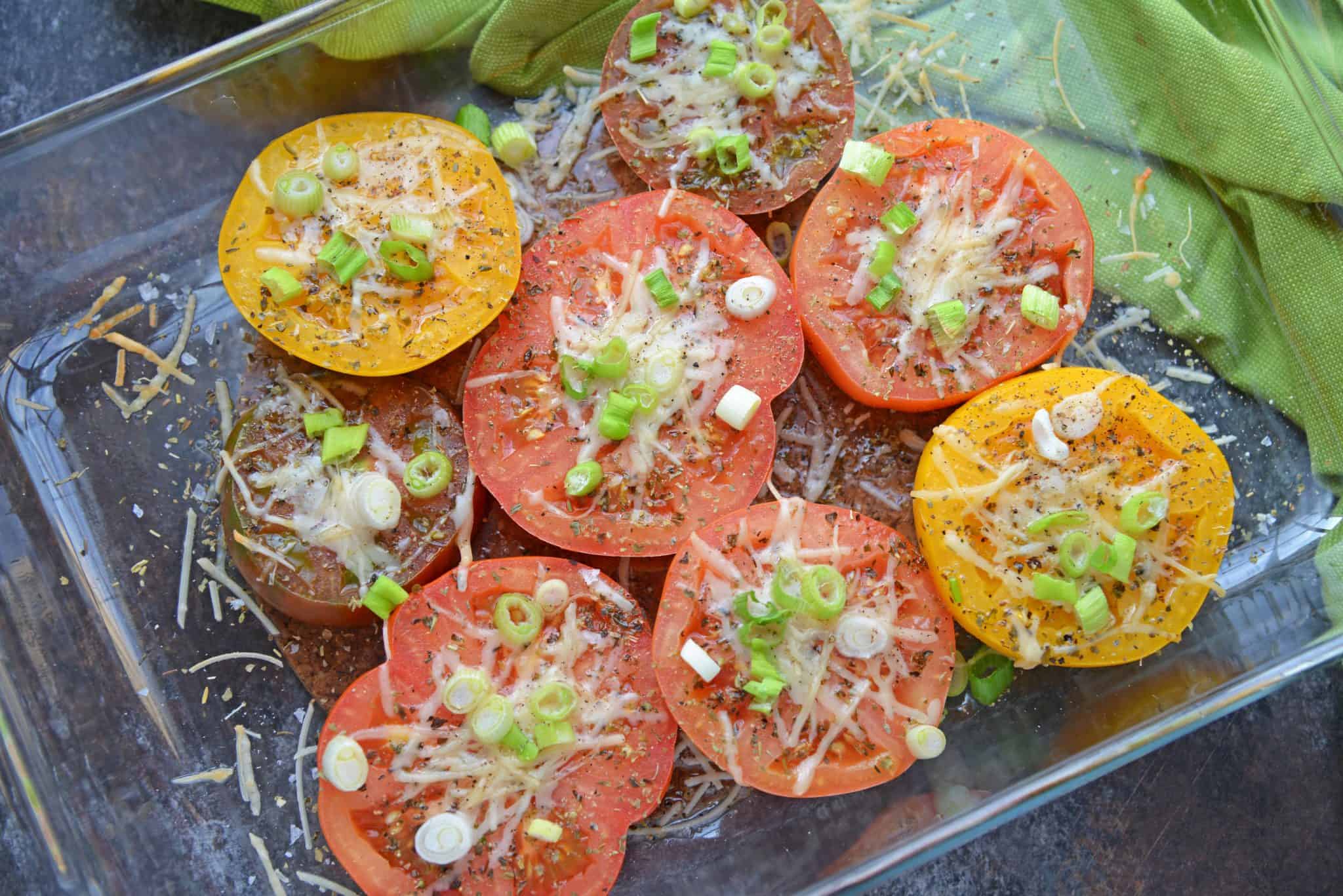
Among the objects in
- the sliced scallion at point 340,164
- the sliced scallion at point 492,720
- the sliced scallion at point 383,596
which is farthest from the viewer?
the sliced scallion at point 340,164

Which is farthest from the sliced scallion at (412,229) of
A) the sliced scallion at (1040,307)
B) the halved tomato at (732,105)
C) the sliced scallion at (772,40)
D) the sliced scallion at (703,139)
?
the sliced scallion at (1040,307)

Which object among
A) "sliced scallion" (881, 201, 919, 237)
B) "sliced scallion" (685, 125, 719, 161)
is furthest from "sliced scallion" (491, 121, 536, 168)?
"sliced scallion" (881, 201, 919, 237)

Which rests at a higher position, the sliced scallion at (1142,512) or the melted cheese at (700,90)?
Result: the melted cheese at (700,90)

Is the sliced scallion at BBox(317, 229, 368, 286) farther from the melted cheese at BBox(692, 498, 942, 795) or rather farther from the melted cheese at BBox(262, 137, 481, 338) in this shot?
the melted cheese at BBox(692, 498, 942, 795)

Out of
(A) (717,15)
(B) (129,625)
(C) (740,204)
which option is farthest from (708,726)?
(A) (717,15)

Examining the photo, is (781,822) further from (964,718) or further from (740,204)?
(740,204)

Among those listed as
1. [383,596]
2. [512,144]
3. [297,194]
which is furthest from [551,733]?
[512,144]

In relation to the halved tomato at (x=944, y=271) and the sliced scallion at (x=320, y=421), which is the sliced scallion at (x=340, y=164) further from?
the halved tomato at (x=944, y=271)
